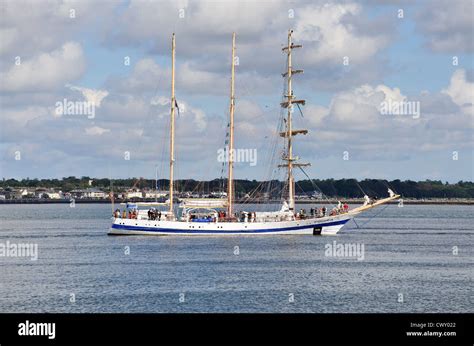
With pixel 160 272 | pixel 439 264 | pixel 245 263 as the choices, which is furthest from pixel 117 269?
pixel 439 264

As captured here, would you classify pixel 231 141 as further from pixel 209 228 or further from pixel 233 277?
pixel 233 277

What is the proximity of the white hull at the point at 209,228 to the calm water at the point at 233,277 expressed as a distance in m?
2.13

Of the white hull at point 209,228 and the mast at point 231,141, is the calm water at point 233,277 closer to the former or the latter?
the white hull at point 209,228

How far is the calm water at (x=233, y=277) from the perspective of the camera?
2393 inches

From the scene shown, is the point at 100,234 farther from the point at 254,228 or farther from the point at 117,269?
the point at 117,269

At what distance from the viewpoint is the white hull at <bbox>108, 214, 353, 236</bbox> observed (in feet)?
384

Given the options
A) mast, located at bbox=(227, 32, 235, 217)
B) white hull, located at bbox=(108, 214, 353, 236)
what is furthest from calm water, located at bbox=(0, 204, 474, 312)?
mast, located at bbox=(227, 32, 235, 217)

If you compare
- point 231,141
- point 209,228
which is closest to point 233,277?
point 209,228

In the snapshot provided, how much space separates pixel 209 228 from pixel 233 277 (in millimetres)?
42639

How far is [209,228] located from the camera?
117312 mm

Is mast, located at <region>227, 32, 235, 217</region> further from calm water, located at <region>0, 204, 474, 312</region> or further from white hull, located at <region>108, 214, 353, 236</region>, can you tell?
calm water, located at <region>0, 204, 474, 312</region>

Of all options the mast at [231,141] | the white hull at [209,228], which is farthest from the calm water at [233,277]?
the mast at [231,141]

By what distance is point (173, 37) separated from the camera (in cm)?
12338
